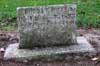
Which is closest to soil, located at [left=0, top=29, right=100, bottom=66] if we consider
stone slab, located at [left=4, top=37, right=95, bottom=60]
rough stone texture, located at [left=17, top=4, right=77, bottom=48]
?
stone slab, located at [left=4, top=37, right=95, bottom=60]

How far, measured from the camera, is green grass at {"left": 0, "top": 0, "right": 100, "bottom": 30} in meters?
7.06

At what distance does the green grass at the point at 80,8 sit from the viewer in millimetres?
7059

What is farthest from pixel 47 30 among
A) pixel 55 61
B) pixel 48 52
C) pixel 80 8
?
pixel 80 8

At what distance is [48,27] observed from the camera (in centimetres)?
530

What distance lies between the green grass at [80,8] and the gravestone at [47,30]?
1.66 meters

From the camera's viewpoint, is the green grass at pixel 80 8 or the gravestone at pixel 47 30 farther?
the green grass at pixel 80 8

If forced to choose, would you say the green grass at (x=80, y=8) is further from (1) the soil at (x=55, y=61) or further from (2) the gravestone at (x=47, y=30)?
(2) the gravestone at (x=47, y=30)

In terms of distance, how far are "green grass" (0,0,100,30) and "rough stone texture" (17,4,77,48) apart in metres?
1.67

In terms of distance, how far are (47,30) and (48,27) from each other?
0.14 feet

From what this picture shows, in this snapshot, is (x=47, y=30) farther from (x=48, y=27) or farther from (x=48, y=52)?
(x=48, y=52)

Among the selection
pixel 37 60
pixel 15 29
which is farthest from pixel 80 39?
pixel 15 29

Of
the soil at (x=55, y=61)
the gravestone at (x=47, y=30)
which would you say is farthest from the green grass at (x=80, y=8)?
the gravestone at (x=47, y=30)

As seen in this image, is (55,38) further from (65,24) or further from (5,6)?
(5,6)

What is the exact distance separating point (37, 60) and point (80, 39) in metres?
0.95
